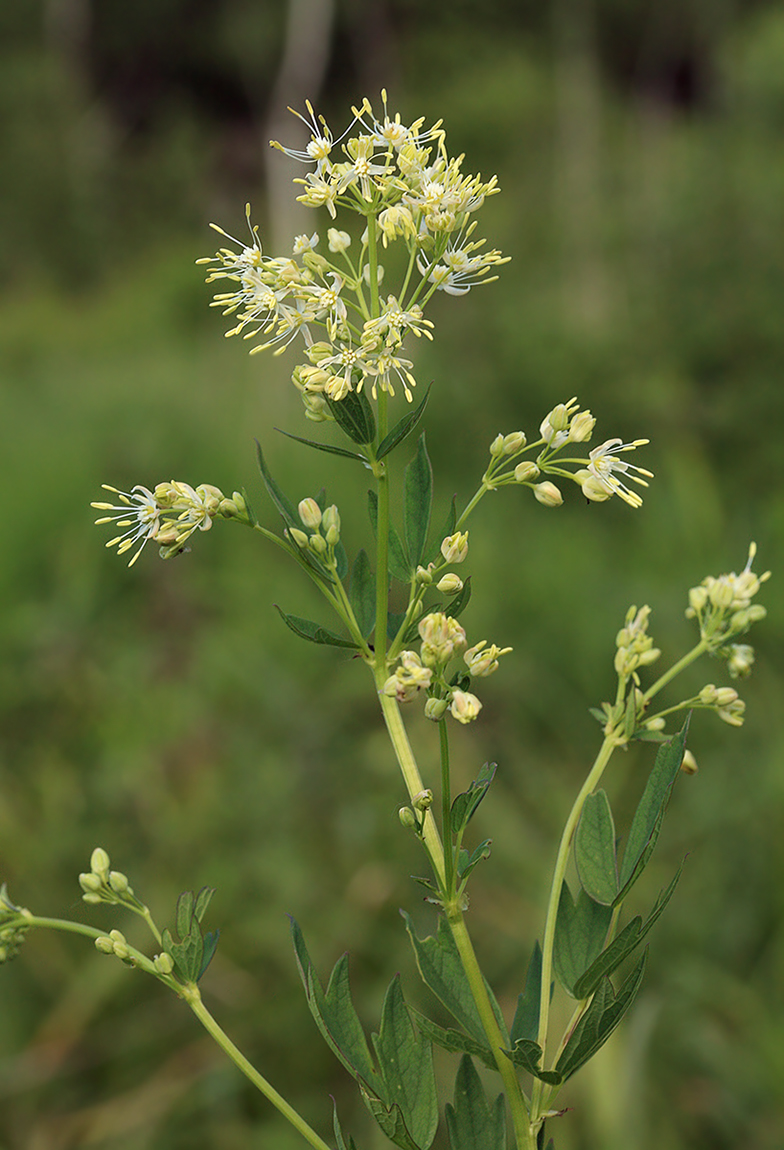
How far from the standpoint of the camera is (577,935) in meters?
1.21

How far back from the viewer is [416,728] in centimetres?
434

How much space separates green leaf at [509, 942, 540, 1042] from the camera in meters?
1.18

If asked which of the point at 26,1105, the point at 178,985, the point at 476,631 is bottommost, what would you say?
the point at 26,1105

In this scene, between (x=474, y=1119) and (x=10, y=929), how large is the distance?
60cm

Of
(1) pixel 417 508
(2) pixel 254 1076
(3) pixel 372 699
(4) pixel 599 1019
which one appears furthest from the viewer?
(3) pixel 372 699

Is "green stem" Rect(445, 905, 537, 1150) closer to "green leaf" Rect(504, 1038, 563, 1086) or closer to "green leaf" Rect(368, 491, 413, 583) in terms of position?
"green leaf" Rect(504, 1038, 563, 1086)

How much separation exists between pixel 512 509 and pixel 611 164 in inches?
426

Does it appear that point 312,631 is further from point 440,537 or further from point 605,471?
point 605,471

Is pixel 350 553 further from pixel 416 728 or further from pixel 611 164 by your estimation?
pixel 611 164

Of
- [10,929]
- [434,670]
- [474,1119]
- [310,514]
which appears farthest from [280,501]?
[474,1119]

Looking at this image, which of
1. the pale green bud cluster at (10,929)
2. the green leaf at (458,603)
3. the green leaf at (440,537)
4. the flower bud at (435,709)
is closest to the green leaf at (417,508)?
the green leaf at (440,537)

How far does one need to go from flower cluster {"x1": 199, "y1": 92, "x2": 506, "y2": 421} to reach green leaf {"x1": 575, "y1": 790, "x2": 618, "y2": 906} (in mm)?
574

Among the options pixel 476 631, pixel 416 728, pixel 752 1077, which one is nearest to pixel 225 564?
pixel 476 631

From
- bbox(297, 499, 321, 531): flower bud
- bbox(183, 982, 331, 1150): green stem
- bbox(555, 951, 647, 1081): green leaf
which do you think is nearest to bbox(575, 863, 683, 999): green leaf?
bbox(555, 951, 647, 1081): green leaf
